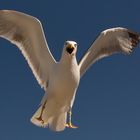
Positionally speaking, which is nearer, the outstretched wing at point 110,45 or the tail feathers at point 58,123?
the tail feathers at point 58,123

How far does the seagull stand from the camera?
1202 centimetres

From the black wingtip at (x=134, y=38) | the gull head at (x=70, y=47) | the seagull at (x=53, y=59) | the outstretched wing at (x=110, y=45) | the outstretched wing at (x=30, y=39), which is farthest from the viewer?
the black wingtip at (x=134, y=38)

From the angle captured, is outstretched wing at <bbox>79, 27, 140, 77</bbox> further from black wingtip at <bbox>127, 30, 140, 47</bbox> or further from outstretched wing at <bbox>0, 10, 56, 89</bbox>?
outstretched wing at <bbox>0, 10, 56, 89</bbox>

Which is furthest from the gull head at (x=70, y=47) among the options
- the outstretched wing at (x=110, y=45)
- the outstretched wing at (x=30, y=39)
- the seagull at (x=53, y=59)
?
the outstretched wing at (x=110, y=45)

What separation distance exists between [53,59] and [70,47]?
1258mm

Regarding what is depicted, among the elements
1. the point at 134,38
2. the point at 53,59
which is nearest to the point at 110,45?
the point at 134,38

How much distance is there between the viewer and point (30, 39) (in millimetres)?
13109

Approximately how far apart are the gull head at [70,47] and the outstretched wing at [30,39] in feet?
3.68

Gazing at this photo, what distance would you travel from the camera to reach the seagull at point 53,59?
473 inches

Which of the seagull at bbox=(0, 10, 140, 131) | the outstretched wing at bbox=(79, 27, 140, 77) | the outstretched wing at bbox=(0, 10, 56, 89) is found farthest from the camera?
the outstretched wing at bbox=(79, 27, 140, 77)

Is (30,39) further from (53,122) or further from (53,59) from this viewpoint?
(53,122)

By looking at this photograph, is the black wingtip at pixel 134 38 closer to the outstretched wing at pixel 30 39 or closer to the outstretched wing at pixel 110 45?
the outstretched wing at pixel 110 45

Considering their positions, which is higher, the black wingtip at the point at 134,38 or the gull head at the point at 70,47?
the gull head at the point at 70,47

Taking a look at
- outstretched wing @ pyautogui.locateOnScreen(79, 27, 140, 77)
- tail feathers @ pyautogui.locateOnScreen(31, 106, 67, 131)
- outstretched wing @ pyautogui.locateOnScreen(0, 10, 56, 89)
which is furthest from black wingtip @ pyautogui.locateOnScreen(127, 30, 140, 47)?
tail feathers @ pyautogui.locateOnScreen(31, 106, 67, 131)
